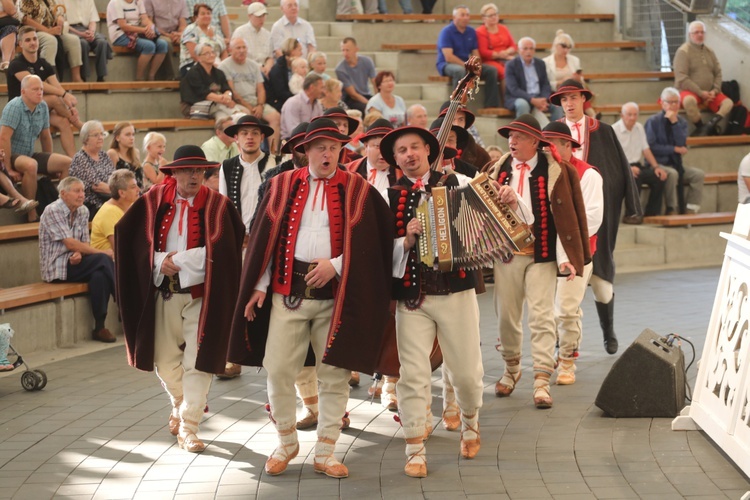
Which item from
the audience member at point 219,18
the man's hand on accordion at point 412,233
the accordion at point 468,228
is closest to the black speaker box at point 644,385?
the accordion at point 468,228

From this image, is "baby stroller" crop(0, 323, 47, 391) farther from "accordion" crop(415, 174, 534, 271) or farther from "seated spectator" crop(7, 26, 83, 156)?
"seated spectator" crop(7, 26, 83, 156)

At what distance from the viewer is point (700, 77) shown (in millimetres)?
16828

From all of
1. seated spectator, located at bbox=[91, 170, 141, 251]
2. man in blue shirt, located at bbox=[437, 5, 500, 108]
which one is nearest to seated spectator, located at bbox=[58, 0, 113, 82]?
seated spectator, located at bbox=[91, 170, 141, 251]

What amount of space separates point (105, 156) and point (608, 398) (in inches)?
236

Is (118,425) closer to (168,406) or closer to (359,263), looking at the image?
(168,406)

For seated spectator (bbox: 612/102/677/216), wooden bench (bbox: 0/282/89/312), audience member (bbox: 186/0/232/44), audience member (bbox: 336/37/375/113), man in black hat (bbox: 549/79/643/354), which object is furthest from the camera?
audience member (bbox: 186/0/232/44)

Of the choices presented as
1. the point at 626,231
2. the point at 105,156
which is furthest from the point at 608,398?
the point at 626,231

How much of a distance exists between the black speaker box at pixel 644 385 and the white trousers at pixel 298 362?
6.28ft

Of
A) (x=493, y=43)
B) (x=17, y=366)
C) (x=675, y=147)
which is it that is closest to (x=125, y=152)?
(x=17, y=366)

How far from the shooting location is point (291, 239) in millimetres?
6191

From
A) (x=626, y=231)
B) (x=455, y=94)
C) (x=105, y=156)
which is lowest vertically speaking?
(x=626, y=231)

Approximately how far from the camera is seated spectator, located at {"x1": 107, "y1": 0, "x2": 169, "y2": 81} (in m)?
14.4

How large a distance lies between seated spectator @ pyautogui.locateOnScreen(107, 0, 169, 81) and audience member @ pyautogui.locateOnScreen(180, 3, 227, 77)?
540mm

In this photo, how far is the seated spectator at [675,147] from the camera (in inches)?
600
